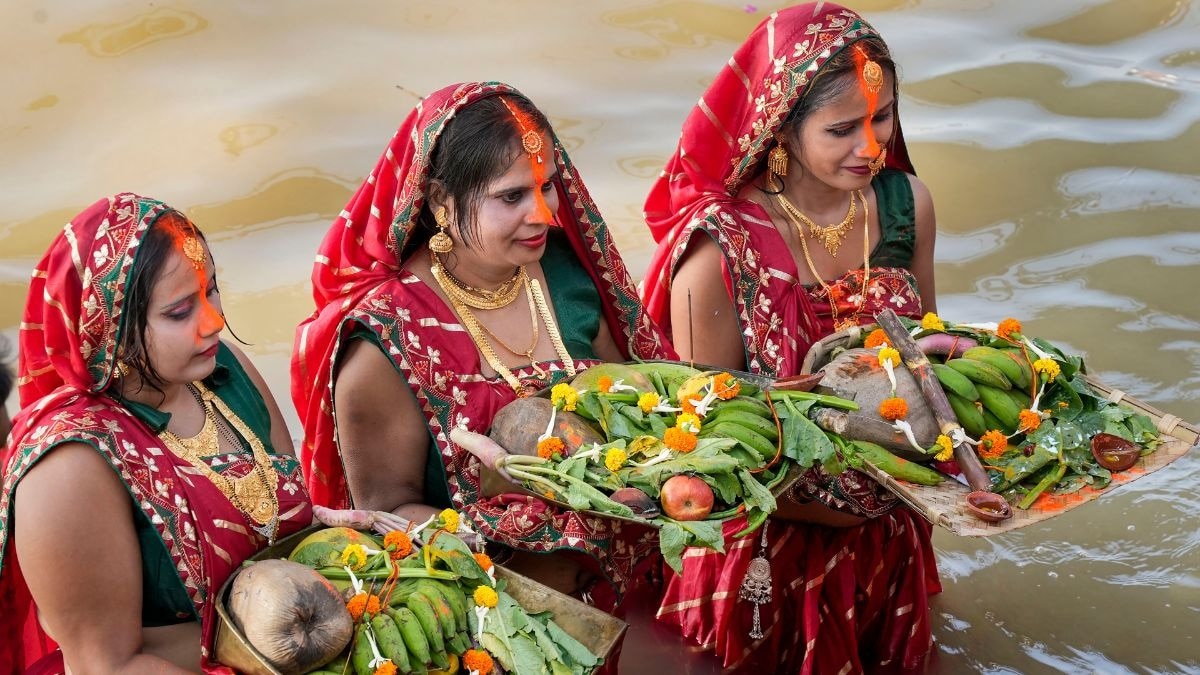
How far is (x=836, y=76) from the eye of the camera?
3838 millimetres

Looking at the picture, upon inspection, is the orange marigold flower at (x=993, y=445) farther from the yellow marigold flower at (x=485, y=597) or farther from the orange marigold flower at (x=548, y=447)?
the yellow marigold flower at (x=485, y=597)

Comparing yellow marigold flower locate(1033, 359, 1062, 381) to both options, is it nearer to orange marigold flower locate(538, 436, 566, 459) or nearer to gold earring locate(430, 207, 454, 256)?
orange marigold flower locate(538, 436, 566, 459)

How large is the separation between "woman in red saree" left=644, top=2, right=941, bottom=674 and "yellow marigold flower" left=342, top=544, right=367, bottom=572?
55.0 inches

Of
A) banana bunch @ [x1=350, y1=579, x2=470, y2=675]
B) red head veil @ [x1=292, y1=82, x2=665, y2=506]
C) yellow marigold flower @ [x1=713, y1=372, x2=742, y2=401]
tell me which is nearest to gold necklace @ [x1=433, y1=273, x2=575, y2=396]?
red head veil @ [x1=292, y1=82, x2=665, y2=506]

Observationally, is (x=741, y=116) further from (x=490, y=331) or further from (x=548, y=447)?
(x=548, y=447)

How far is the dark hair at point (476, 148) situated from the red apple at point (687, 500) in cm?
95

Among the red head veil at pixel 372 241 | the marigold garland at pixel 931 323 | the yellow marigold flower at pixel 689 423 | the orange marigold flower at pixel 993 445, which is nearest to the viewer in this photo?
the yellow marigold flower at pixel 689 423

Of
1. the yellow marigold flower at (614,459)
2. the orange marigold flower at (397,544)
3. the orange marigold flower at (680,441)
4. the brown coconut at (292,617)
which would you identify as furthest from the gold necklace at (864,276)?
the brown coconut at (292,617)

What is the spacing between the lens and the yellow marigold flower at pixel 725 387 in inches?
127

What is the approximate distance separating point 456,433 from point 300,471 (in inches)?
15.5

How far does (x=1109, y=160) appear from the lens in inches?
302

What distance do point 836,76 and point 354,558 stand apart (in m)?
2.06

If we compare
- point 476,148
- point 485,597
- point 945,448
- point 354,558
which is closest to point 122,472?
point 354,558

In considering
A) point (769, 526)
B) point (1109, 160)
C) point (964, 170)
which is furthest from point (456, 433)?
point (1109, 160)
